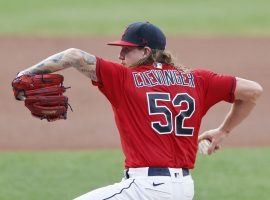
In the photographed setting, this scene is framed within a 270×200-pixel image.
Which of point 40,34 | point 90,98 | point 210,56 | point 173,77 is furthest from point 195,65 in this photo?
point 173,77

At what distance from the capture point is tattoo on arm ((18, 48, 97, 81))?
202 inches

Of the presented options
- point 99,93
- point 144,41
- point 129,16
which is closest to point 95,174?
point 144,41

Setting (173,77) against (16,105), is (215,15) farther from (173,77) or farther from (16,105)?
(173,77)

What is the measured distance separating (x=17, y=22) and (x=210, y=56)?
16.1 ft

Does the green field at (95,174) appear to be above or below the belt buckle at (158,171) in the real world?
below

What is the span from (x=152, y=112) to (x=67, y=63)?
2.14 ft

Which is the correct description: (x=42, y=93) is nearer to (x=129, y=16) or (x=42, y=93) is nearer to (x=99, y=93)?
(x=99, y=93)

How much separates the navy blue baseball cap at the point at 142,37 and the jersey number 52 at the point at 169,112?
0.40 metres

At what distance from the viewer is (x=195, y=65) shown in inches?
574

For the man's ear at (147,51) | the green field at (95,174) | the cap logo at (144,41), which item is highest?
the cap logo at (144,41)

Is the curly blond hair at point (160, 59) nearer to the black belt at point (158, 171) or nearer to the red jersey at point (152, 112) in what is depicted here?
the red jersey at point (152, 112)

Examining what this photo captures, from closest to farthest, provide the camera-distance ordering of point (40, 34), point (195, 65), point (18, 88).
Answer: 1. point (18, 88)
2. point (195, 65)
3. point (40, 34)

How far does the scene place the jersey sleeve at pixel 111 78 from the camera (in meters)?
5.25

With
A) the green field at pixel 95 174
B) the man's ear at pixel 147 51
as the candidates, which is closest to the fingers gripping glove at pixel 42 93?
the man's ear at pixel 147 51
